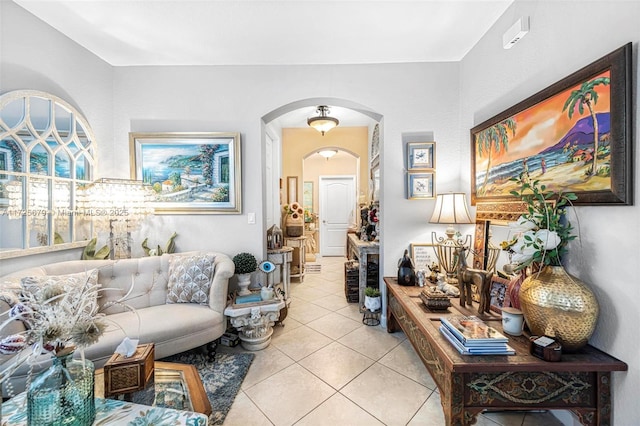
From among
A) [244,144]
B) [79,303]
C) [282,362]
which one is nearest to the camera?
[79,303]

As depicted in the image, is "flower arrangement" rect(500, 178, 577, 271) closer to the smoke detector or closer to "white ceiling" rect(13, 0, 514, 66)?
the smoke detector

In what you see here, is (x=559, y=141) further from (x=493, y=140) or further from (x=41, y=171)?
(x=41, y=171)

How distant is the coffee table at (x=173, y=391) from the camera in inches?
48.5

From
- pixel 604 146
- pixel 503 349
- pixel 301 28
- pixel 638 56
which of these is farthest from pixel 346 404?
pixel 301 28

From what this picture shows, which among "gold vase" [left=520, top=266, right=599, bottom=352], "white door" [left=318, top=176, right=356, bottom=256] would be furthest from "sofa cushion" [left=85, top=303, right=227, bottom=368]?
"white door" [left=318, top=176, right=356, bottom=256]

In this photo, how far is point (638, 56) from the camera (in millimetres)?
1158

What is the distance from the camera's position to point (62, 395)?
936 mm

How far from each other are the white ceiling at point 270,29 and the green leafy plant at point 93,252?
186 centimetres

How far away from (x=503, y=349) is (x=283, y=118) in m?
4.23

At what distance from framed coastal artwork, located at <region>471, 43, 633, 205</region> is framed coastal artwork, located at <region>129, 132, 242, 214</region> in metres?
2.41

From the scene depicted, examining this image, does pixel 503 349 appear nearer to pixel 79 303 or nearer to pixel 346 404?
pixel 346 404

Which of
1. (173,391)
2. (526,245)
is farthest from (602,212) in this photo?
(173,391)

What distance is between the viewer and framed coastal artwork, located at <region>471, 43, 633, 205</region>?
47.1 inches

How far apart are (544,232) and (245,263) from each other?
7.55ft
